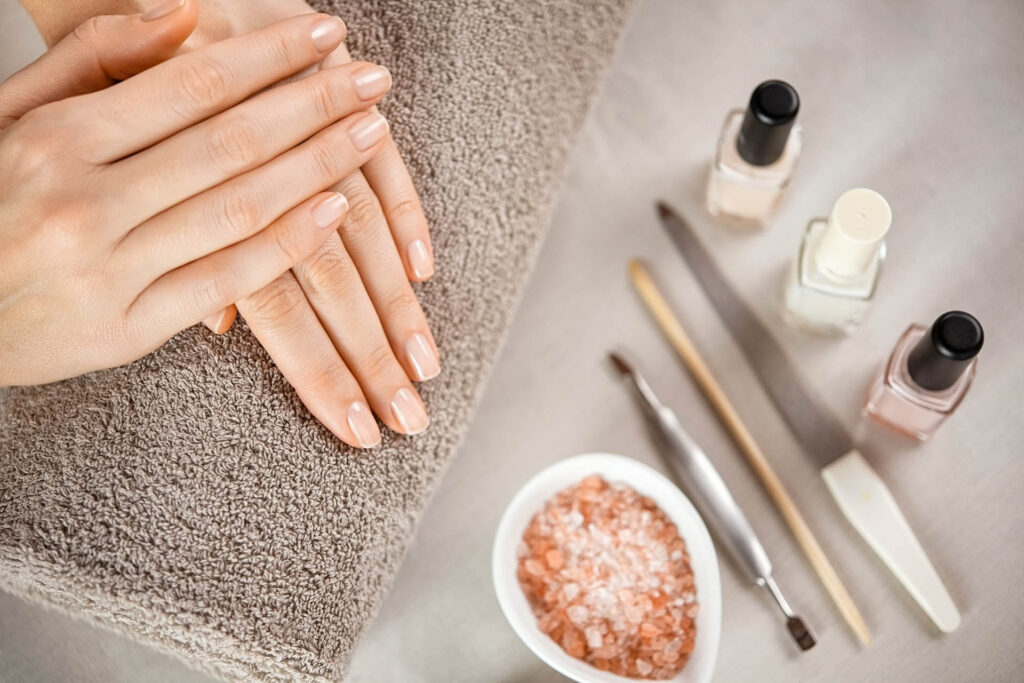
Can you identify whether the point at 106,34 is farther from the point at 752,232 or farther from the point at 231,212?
the point at 752,232

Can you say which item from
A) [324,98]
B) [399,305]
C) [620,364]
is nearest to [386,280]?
[399,305]

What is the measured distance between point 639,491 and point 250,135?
39 cm

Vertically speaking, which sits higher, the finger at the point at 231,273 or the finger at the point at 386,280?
the finger at the point at 231,273

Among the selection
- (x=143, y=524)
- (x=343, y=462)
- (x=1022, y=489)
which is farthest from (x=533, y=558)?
(x=1022, y=489)

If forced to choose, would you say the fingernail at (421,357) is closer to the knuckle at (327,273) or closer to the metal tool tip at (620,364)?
the knuckle at (327,273)

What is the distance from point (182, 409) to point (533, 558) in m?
0.28

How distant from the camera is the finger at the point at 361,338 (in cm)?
58

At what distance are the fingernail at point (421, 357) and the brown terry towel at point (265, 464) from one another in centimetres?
2

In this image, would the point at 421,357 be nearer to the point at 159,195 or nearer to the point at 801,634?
the point at 159,195

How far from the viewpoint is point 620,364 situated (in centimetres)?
72

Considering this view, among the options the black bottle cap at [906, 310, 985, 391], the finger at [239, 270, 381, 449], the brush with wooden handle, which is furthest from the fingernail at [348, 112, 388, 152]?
the black bottle cap at [906, 310, 985, 391]

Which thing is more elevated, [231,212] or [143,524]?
[231,212]

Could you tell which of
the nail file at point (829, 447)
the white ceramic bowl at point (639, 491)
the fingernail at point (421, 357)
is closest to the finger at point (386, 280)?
the fingernail at point (421, 357)

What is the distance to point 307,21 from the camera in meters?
0.56
